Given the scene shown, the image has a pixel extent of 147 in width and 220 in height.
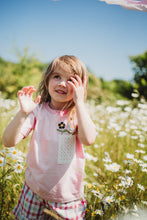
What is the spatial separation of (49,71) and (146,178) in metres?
1.04

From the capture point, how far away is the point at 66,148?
2.66 feet

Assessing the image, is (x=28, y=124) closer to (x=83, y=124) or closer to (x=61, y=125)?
(x=61, y=125)

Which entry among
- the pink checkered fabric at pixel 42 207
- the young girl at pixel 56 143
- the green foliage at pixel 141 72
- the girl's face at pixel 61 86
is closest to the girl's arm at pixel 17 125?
the young girl at pixel 56 143

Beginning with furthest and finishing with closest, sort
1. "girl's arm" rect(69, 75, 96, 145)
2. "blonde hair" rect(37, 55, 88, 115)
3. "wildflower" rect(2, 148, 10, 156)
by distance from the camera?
"wildflower" rect(2, 148, 10, 156)
"blonde hair" rect(37, 55, 88, 115)
"girl's arm" rect(69, 75, 96, 145)

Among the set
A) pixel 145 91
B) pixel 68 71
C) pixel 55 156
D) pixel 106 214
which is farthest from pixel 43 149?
pixel 145 91

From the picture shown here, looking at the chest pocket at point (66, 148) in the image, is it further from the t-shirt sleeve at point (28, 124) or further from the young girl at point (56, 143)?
the t-shirt sleeve at point (28, 124)

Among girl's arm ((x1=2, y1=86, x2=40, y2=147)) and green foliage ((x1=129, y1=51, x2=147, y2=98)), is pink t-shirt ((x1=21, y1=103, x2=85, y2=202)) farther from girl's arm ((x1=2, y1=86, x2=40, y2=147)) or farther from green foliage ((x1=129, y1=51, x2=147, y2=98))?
green foliage ((x1=129, y1=51, x2=147, y2=98))

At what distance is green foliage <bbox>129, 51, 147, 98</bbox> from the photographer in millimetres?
5445

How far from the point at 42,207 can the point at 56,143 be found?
32 cm

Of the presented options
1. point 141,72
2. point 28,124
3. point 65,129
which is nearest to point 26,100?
point 28,124

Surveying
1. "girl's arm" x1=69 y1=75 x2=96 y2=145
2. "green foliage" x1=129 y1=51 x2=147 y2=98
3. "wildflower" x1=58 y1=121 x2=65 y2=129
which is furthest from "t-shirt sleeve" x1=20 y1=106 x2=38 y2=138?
"green foliage" x1=129 y1=51 x2=147 y2=98

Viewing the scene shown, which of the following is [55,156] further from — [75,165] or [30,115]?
[30,115]

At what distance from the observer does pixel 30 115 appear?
86cm

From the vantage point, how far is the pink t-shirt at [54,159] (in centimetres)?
78
